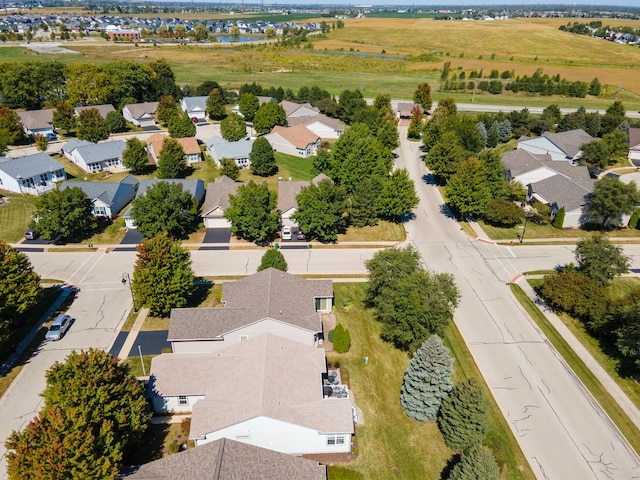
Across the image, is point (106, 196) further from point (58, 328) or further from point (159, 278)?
point (159, 278)

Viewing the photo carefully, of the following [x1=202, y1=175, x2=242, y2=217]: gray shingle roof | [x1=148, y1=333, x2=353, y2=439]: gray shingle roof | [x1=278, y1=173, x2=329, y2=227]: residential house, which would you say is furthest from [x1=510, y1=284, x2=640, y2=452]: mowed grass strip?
[x1=202, y1=175, x2=242, y2=217]: gray shingle roof

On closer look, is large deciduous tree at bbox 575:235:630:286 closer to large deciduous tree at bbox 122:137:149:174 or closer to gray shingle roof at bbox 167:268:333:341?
gray shingle roof at bbox 167:268:333:341

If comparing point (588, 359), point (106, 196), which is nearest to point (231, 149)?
point (106, 196)

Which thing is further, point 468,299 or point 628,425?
point 468,299

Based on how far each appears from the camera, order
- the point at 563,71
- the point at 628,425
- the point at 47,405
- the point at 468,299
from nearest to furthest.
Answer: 1. the point at 47,405
2. the point at 628,425
3. the point at 468,299
4. the point at 563,71

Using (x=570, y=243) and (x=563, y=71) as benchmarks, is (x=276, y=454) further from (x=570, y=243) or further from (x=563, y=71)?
(x=563, y=71)

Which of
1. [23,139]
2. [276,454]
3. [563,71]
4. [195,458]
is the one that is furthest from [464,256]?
[563,71]
